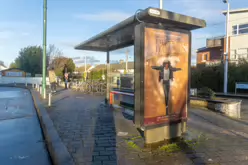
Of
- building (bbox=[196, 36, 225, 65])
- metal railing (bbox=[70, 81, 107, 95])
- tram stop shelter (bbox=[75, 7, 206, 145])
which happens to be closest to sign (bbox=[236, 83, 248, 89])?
building (bbox=[196, 36, 225, 65])

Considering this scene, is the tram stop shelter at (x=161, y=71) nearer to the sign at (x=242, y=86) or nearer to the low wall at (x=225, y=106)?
the low wall at (x=225, y=106)

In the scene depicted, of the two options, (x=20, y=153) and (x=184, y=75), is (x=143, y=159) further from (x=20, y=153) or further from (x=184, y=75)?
(x=20, y=153)

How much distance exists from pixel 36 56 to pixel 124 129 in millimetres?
40735

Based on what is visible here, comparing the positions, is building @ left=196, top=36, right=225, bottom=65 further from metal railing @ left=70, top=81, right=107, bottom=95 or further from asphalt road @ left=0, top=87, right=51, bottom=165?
asphalt road @ left=0, top=87, right=51, bottom=165

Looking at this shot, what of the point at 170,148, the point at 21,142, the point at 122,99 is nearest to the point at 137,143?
the point at 170,148

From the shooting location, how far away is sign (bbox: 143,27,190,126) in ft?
13.9

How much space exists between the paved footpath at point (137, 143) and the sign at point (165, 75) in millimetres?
720

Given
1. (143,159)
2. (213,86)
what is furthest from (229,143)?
(213,86)

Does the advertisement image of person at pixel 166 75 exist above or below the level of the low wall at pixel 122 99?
above

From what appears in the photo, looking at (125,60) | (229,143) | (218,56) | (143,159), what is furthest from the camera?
(218,56)

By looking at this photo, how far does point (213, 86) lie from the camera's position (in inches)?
801

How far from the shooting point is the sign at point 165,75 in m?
4.24

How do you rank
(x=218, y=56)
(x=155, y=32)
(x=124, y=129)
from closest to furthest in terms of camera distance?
1. (x=155, y=32)
2. (x=124, y=129)
3. (x=218, y=56)

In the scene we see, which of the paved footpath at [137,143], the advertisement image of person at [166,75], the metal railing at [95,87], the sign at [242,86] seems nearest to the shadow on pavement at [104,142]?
the paved footpath at [137,143]
